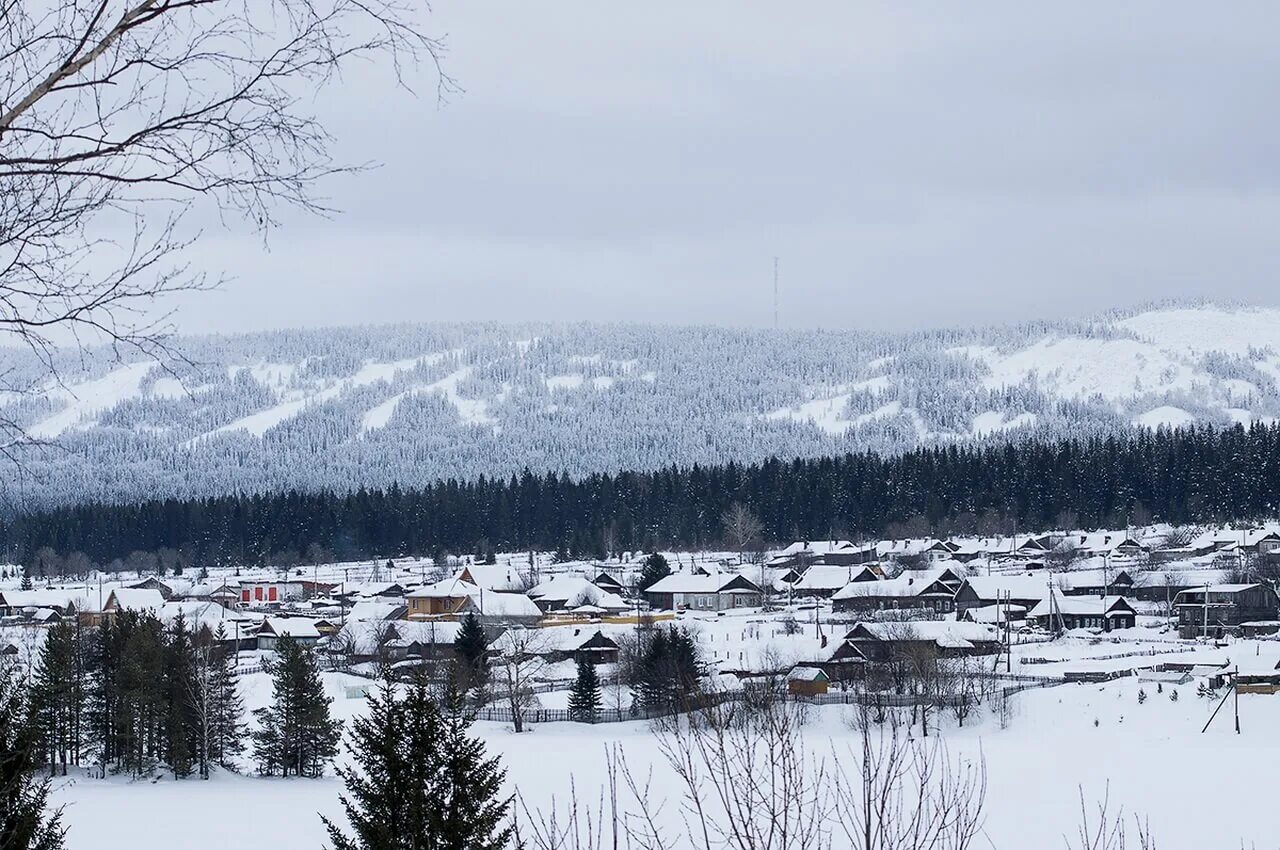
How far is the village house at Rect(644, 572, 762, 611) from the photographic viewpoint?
81750mm

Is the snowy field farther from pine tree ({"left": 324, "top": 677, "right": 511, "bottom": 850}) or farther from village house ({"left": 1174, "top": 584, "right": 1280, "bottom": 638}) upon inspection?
village house ({"left": 1174, "top": 584, "right": 1280, "bottom": 638})

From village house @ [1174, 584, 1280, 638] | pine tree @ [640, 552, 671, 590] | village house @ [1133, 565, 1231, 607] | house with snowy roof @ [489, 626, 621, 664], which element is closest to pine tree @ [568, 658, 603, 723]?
house with snowy roof @ [489, 626, 621, 664]

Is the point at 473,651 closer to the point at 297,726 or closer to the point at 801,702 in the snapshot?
the point at 801,702

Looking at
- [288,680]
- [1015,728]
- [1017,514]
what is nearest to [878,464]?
[1017,514]

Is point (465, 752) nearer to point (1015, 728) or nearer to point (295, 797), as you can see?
point (295, 797)

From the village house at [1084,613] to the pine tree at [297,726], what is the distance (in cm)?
4020

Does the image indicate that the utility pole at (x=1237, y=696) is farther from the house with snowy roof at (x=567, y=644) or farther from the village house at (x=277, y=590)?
the village house at (x=277, y=590)

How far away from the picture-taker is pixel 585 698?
50.0 meters

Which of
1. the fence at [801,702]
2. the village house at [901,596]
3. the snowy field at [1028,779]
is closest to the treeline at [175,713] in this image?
the snowy field at [1028,779]

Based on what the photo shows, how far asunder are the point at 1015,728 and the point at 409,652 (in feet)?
93.0

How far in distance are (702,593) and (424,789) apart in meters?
71.5

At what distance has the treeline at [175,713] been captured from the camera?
132 feet

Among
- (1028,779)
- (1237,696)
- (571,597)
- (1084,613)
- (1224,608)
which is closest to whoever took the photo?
(1028,779)

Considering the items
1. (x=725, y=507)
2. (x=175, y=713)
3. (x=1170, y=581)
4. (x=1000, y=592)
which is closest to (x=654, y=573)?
(x=1000, y=592)
